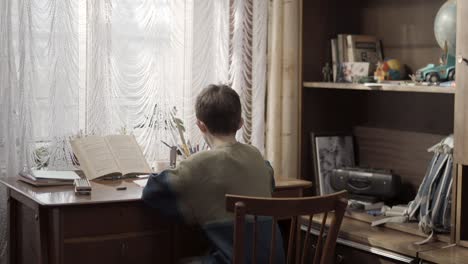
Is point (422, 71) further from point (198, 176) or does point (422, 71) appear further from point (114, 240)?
point (114, 240)

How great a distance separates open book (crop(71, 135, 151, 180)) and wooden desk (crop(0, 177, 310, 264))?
0.31 ft

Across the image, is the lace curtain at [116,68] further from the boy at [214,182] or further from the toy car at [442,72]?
the toy car at [442,72]

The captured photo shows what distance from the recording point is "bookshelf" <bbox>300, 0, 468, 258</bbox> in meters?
3.48

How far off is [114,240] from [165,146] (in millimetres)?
920

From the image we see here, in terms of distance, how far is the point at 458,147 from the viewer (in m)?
2.84

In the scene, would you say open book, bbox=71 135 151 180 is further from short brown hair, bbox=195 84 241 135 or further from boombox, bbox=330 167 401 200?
boombox, bbox=330 167 401 200

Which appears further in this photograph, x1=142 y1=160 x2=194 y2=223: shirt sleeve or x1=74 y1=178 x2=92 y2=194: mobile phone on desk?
x1=74 y1=178 x2=92 y2=194: mobile phone on desk

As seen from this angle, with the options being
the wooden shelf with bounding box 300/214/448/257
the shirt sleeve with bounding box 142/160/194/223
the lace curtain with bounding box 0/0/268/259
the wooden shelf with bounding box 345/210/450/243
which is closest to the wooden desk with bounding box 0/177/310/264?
the shirt sleeve with bounding box 142/160/194/223

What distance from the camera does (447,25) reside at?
308cm

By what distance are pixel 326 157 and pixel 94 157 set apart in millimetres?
1198

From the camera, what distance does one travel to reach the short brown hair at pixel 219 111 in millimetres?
2688

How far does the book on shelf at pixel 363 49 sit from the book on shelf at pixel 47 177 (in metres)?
1.45

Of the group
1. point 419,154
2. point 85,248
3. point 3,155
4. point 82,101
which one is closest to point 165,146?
point 82,101

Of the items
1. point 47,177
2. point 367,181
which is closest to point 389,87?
point 367,181
